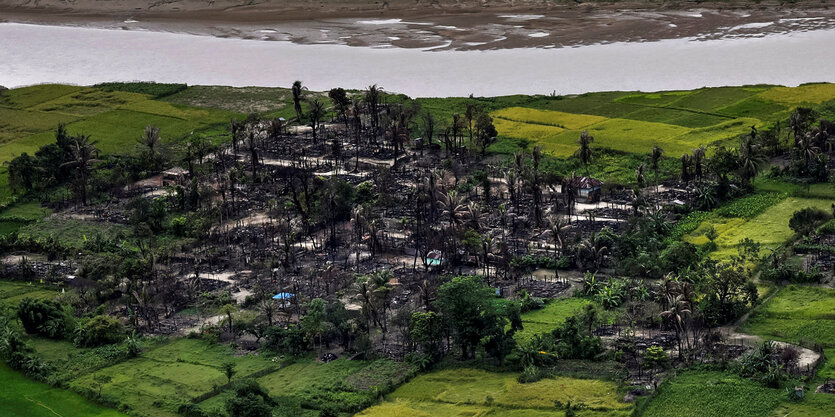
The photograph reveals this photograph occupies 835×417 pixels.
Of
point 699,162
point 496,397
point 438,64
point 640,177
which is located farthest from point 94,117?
point 496,397

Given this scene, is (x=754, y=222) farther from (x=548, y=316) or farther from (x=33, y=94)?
(x=33, y=94)

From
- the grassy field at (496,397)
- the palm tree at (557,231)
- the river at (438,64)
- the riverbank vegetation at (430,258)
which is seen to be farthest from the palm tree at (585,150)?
the grassy field at (496,397)

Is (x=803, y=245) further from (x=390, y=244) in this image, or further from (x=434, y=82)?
(x=434, y=82)

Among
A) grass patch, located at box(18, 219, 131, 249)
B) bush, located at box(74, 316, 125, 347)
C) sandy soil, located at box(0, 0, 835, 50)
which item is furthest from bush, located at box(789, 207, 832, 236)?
sandy soil, located at box(0, 0, 835, 50)

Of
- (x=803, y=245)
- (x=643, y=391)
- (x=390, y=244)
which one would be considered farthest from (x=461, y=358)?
(x=803, y=245)

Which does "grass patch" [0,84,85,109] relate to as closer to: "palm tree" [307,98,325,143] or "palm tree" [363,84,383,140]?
"palm tree" [307,98,325,143]
